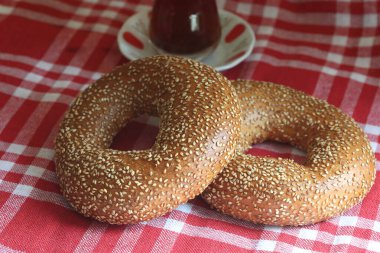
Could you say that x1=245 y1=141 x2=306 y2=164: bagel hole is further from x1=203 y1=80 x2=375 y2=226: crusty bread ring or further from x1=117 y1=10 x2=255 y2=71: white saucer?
x1=117 y1=10 x2=255 y2=71: white saucer

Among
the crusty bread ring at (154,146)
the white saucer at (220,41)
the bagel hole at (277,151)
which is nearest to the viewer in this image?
the crusty bread ring at (154,146)

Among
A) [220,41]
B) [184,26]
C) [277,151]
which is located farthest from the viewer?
[220,41]

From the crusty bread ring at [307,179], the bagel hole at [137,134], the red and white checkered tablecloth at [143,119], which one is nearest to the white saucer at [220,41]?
the red and white checkered tablecloth at [143,119]

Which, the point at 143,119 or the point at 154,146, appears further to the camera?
the point at 143,119

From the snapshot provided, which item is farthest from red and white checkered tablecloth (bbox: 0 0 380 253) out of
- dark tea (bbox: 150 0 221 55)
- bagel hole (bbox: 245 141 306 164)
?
dark tea (bbox: 150 0 221 55)

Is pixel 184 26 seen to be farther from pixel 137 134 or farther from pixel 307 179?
pixel 307 179

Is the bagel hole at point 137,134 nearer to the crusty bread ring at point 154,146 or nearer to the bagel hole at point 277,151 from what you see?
the crusty bread ring at point 154,146

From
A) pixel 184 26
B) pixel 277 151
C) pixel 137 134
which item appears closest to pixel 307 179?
pixel 277 151

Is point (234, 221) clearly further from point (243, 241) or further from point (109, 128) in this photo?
point (109, 128)
